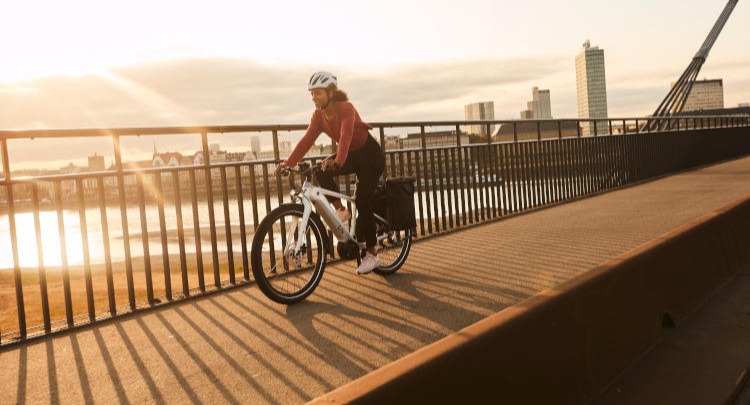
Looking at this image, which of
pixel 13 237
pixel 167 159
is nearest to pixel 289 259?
pixel 167 159

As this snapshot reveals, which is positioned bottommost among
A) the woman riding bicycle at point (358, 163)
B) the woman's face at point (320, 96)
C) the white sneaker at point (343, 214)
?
the white sneaker at point (343, 214)

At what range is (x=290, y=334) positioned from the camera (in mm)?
4039

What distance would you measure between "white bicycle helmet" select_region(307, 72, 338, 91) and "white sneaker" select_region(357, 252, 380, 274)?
1.45 m

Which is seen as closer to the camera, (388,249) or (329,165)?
(329,165)

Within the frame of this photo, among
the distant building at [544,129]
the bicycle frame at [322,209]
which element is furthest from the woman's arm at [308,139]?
the distant building at [544,129]

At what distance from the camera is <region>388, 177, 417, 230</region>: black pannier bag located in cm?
571

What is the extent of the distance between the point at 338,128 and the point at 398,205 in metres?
0.87

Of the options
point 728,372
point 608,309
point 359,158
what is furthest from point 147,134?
point 728,372

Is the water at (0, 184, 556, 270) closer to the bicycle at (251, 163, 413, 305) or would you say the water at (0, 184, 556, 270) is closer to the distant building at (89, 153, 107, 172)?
the distant building at (89, 153, 107, 172)

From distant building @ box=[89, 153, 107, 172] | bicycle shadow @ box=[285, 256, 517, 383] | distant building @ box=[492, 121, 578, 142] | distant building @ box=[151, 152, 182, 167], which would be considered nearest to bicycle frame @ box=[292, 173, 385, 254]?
bicycle shadow @ box=[285, 256, 517, 383]

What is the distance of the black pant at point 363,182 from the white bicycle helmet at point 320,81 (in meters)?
0.67

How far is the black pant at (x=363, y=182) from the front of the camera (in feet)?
17.9

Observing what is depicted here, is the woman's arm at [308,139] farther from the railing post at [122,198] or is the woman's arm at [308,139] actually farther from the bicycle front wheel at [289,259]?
the railing post at [122,198]

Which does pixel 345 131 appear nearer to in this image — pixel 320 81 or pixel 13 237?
pixel 320 81
